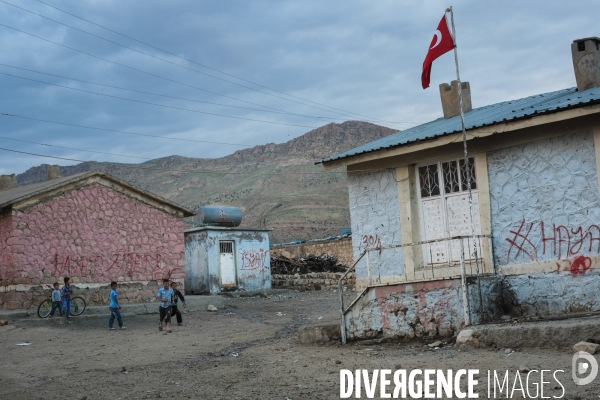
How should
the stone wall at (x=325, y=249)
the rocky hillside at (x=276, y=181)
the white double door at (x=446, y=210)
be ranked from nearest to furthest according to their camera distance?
the white double door at (x=446, y=210)
the stone wall at (x=325, y=249)
the rocky hillside at (x=276, y=181)

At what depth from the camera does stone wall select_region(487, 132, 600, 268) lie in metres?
11.1

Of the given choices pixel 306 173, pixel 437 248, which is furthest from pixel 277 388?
pixel 306 173

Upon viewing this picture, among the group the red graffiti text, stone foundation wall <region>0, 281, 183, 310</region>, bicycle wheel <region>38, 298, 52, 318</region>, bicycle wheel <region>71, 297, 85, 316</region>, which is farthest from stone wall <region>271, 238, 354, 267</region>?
the red graffiti text

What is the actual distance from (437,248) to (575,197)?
9.62 ft

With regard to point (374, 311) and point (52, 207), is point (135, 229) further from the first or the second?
point (374, 311)

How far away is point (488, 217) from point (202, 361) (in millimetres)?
5973

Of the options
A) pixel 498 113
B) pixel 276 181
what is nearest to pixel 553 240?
pixel 498 113

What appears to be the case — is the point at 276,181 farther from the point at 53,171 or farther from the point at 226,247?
the point at 53,171

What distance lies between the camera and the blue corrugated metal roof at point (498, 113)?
36.7 feet

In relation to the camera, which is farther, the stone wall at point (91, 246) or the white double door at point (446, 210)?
the stone wall at point (91, 246)

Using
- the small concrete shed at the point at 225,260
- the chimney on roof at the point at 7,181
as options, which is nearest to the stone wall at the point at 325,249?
the small concrete shed at the point at 225,260

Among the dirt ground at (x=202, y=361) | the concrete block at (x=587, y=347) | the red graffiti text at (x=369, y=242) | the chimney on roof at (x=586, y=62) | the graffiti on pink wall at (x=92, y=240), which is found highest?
the chimney on roof at (x=586, y=62)

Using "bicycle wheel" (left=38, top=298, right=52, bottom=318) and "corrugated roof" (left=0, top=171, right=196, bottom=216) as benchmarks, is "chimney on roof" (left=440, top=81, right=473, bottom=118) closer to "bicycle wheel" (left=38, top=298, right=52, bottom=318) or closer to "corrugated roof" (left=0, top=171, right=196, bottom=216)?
"corrugated roof" (left=0, top=171, right=196, bottom=216)

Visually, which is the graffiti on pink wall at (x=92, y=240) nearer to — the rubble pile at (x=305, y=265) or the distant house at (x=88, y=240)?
the distant house at (x=88, y=240)
